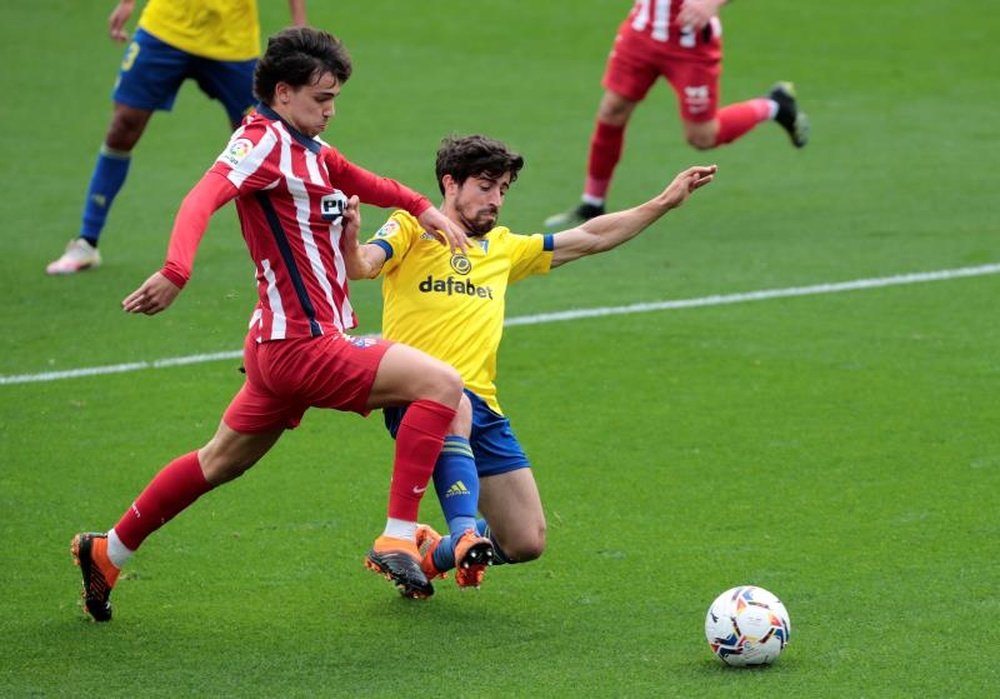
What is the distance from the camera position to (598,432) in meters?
7.96

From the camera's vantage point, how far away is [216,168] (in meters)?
5.48

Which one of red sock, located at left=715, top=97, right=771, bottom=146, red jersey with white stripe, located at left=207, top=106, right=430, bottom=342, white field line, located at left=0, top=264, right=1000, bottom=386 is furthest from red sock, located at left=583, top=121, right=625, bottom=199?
red jersey with white stripe, located at left=207, top=106, right=430, bottom=342

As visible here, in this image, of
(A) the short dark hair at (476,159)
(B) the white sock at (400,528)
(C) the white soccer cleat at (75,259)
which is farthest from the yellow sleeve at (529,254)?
(C) the white soccer cleat at (75,259)

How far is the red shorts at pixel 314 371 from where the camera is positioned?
5.60 metres

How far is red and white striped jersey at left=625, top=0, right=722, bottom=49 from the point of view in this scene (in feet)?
36.8

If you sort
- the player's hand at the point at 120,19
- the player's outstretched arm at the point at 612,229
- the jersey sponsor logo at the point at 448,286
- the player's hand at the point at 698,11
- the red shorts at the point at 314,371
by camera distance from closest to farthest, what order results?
the red shorts at the point at 314,371 < the jersey sponsor logo at the point at 448,286 < the player's outstretched arm at the point at 612,229 < the player's hand at the point at 120,19 < the player's hand at the point at 698,11

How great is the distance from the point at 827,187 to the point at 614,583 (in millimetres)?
6861

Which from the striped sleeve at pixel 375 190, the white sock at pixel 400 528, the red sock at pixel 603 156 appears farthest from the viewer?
the red sock at pixel 603 156

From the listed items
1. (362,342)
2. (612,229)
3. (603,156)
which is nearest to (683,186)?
(612,229)

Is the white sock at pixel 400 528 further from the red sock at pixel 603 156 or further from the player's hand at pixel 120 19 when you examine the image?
the red sock at pixel 603 156

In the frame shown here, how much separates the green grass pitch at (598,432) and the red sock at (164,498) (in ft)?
0.94

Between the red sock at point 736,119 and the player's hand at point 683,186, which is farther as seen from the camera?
the red sock at point 736,119

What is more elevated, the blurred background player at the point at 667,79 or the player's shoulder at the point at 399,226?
the player's shoulder at the point at 399,226

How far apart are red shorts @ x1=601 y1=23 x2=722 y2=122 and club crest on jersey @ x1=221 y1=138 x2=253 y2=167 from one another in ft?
20.1
